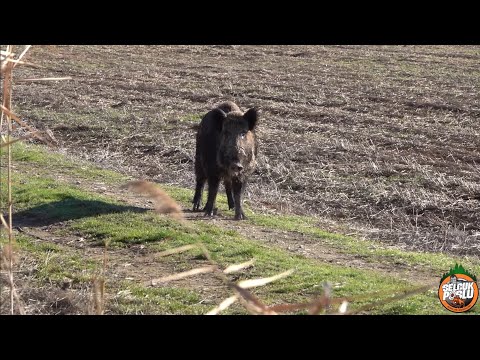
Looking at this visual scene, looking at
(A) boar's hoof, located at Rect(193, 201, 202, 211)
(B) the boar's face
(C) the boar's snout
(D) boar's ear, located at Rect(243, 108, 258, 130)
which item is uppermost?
(D) boar's ear, located at Rect(243, 108, 258, 130)

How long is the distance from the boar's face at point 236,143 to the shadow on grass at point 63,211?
1600 mm

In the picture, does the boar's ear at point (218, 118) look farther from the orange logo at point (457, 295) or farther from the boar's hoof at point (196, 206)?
the orange logo at point (457, 295)

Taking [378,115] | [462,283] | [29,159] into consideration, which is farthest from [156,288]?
[378,115]

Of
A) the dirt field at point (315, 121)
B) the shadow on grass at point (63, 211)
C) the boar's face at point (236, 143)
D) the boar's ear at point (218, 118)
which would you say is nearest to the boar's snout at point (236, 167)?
the boar's face at point (236, 143)

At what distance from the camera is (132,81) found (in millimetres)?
30234

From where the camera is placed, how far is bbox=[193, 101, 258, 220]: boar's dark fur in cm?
1297

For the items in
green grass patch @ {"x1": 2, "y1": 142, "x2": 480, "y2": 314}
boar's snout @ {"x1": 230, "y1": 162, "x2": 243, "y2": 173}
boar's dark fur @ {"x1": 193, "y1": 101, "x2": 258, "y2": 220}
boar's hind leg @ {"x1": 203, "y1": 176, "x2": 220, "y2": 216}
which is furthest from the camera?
boar's hind leg @ {"x1": 203, "y1": 176, "x2": 220, "y2": 216}

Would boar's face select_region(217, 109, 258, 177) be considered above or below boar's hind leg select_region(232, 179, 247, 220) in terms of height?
above

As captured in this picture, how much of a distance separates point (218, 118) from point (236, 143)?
587mm

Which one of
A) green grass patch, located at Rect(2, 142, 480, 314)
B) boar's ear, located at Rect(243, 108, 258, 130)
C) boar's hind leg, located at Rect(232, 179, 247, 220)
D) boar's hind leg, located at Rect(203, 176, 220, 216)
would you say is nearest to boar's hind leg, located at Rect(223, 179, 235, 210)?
green grass patch, located at Rect(2, 142, 480, 314)

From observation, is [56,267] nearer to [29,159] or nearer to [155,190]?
[155,190]

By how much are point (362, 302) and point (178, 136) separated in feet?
43.9

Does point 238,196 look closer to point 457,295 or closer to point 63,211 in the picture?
point 63,211

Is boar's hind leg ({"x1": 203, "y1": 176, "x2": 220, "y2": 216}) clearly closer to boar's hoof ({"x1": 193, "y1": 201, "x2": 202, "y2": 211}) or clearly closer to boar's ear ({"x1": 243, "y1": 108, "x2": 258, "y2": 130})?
boar's hoof ({"x1": 193, "y1": 201, "x2": 202, "y2": 211})
